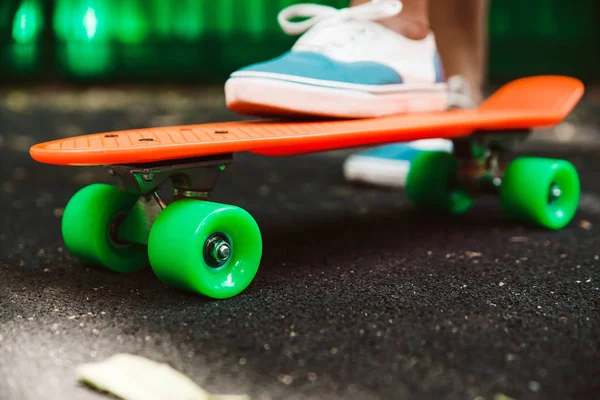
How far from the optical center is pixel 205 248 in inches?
35.5

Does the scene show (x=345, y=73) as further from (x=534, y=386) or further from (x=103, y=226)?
(x=534, y=386)

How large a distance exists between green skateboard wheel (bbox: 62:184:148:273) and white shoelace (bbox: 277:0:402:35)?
0.51m

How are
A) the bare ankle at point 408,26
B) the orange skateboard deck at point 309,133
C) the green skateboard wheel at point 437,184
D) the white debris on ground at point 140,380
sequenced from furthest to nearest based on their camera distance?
the green skateboard wheel at point 437,184
the bare ankle at point 408,26
the orange skateboard deck at point 309,133
the white debris on ground at point 140,380

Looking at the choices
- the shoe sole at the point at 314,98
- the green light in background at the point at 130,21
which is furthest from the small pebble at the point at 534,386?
the green light in background at the point at 130,21

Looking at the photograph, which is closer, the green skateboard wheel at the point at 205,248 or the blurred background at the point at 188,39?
the green skateboard wheel at the point at 205,248

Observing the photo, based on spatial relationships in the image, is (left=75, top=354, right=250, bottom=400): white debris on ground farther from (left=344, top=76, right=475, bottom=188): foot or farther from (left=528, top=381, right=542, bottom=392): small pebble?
(left=344, top=76, right=475, bottom=188): foot

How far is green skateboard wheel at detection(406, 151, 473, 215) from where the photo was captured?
146cm

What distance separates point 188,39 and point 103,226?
6.06 metres

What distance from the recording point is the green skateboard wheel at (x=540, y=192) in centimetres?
130

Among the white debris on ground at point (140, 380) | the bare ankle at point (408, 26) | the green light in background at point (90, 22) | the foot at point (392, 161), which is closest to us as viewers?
the white debris on ground at point (140, 380)

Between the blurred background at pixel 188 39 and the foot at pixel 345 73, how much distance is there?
17.1 feet

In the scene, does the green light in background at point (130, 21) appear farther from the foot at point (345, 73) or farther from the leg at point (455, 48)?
the foot at point (345, 73)

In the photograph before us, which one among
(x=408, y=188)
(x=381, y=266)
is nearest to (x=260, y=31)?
(x=408, y=188)

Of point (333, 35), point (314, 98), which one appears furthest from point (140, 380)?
point (333, 35)
